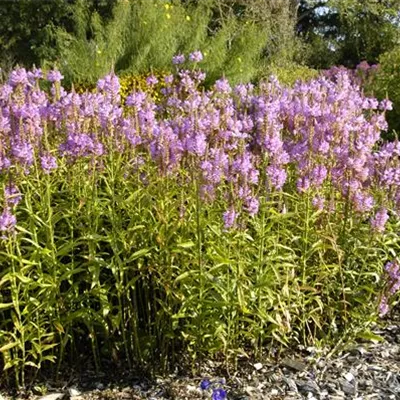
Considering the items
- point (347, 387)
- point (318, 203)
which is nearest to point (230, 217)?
point (318, 203)

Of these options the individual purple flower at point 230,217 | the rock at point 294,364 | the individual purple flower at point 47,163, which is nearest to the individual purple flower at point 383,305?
the rock at point 294,364

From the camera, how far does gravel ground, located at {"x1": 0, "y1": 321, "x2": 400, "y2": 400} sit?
3234 millimetres

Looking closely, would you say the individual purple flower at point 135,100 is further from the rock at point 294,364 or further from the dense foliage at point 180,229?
the rock at point 294,364

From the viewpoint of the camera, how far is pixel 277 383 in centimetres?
331

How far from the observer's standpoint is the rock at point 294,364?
11.2 feet

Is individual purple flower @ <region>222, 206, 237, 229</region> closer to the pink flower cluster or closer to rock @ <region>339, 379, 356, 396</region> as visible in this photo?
the pink flower cluster

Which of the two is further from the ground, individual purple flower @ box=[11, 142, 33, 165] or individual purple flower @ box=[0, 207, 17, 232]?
individual purple flower @ box=[11, 142, 33, 165]

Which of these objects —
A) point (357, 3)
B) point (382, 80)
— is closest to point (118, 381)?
point (382, 80)

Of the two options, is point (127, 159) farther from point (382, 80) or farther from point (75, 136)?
point (382, 80)

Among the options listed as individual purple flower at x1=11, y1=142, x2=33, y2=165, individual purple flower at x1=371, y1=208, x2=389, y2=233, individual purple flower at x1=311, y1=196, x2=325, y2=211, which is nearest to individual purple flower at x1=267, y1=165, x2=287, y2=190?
individual purple flower at x1=311, y1=196, x2=325, y2=211

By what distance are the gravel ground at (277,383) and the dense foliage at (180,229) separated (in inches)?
4.6

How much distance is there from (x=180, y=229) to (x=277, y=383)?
0.87 m

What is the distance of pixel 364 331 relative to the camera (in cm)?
356

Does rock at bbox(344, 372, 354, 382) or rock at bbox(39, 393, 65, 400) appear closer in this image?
rock at bbox(39, 393, 65, 400)
